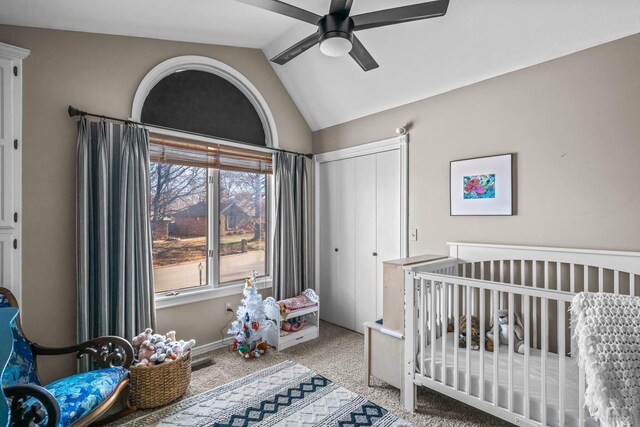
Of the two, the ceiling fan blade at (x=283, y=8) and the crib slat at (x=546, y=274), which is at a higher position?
the ceiling fan blade at (x=283, y=8)

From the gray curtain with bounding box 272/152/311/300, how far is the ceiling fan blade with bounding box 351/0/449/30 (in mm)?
→ 1889

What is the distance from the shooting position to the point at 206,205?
3.08 meters

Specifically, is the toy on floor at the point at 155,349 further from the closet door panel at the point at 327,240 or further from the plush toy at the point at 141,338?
the closet door panel at the point at 327,240

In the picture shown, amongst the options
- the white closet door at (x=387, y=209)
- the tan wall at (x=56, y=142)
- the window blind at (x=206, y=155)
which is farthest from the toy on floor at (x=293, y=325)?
the tan wall at (x=56, y=142)

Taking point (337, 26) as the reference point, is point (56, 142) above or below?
below

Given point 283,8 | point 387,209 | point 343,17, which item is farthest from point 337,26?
point 387,209

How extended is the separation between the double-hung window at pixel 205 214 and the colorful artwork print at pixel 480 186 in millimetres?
1961

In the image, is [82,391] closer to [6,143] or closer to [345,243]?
[6,143]

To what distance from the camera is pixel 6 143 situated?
1937 mm

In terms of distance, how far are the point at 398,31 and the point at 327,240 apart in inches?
89.4

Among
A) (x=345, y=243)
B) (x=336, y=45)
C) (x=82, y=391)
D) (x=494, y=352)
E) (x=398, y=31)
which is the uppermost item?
(x=398, y=31)

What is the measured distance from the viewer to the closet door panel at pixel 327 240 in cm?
379

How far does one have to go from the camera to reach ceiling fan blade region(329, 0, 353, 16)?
1632 millimetres

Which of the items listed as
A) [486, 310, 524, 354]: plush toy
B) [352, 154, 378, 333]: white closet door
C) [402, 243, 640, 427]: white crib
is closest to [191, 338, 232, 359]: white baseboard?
[352, 154, 378, 333]: white closet door
